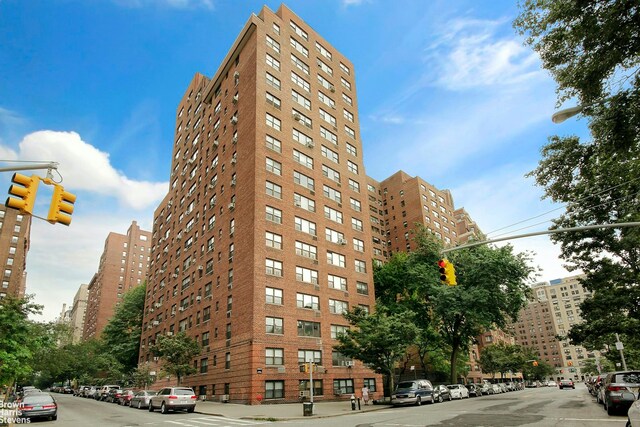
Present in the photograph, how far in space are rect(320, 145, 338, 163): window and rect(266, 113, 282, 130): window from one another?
242 inches

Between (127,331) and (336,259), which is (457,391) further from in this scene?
(127,331)

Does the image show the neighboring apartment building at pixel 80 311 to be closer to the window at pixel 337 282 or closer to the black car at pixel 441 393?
the window at pixel 337 282

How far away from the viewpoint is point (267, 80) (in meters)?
42.2

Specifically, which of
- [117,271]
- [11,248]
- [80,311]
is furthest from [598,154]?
[80,311]

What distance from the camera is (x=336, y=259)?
41281 mm

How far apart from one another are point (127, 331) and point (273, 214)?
48536 mm

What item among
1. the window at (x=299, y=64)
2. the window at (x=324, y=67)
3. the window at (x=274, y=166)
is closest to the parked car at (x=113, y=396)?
the window at (x=274, y=166)

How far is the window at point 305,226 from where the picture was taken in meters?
38.8

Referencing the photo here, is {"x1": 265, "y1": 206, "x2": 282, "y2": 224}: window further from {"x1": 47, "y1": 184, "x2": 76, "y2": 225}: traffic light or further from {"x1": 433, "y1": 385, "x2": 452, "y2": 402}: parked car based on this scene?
{"x1": 47, "y1": 184, "x2": 76, "y2": 225}: traffic light

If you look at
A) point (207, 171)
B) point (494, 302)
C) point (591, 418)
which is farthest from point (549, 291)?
point (591, 418)

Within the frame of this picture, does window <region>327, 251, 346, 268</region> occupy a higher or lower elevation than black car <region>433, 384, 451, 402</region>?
higher

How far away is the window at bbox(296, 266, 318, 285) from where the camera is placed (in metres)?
36.9

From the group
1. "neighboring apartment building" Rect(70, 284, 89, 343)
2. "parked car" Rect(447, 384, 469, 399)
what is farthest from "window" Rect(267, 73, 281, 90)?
"neighboring apartment building" Rect(70, 284, 89, 343)

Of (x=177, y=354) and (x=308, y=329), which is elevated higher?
(x=308, y=329)
